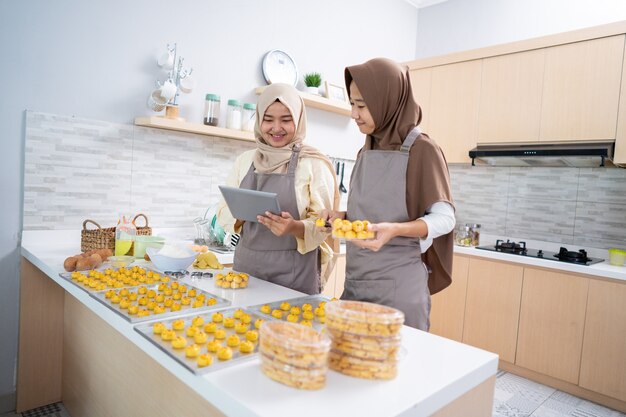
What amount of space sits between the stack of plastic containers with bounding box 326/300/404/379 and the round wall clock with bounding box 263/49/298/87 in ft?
8.90

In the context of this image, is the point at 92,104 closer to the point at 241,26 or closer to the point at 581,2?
the point at 241,26

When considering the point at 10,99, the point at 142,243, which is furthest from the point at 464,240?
the point at 10,99

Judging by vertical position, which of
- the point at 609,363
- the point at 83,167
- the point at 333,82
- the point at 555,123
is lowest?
the point at 609,363

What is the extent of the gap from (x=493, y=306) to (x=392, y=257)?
210 centimetres

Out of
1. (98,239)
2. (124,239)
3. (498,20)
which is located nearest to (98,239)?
(98,239)

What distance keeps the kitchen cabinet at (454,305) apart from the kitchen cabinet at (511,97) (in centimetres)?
108

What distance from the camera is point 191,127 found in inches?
106

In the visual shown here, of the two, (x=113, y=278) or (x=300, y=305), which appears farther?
(x=113, y=278)

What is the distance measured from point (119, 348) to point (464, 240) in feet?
9.36

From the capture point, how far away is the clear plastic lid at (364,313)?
897mm

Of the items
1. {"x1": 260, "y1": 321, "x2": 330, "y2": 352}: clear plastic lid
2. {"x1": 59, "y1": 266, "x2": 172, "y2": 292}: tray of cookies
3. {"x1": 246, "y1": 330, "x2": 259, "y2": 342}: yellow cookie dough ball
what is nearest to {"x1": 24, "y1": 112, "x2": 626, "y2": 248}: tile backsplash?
{"x1": 59, "y1": 266, "x2": 172, "y2": 292}: tray of cookies

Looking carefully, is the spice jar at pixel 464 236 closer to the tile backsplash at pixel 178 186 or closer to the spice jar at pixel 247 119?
the tile backsplash at pixel 178 186

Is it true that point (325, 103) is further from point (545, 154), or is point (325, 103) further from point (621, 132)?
point (621, 132)

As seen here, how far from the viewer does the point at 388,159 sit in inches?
62.6
